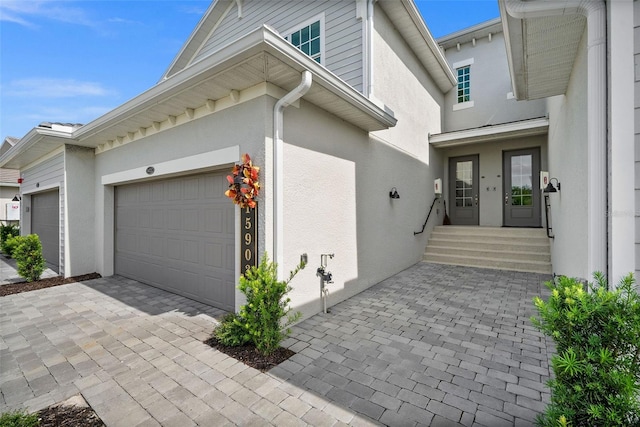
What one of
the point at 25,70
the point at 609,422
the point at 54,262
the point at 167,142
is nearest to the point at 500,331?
the point at 609,422

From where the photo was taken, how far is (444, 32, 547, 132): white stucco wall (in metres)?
8.93

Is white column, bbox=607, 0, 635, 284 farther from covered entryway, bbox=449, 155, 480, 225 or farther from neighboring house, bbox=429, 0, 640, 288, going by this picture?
covered entryway, bbox=449, 155, 480, 225

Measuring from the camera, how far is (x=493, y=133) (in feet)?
25.6

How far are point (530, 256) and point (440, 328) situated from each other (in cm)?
488

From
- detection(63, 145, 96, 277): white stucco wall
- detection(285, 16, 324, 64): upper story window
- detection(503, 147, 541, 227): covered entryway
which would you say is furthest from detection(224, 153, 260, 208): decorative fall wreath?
detection(503, 147, 541, 227): covered entryway

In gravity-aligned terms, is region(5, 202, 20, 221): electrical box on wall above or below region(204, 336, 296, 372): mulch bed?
above

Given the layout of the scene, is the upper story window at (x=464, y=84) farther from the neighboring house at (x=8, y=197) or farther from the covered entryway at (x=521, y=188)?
the neighboring house at (x=8, y=197)

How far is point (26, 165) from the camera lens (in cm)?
867

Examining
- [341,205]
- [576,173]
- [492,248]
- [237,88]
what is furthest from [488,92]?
[237,88]

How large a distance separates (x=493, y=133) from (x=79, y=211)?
35.2ft

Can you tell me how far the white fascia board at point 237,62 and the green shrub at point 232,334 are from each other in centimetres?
293

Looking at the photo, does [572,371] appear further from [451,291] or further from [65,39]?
[65,39]

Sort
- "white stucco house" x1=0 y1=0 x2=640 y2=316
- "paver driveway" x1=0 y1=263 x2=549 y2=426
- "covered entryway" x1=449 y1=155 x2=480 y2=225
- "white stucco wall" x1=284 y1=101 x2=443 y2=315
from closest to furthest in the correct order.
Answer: "paver driveway" x1=0 y1=263 x2=549 y2=426, "white stucco house" x1=0 y1=0 x2=640 y2=316, "white stucco wall" x1=284 y1=101 x2=443 y2=315, "covered entryway" x1=449 y1=155 x2=480 y2=225

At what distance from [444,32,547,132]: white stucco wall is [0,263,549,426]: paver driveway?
6.88 metres
